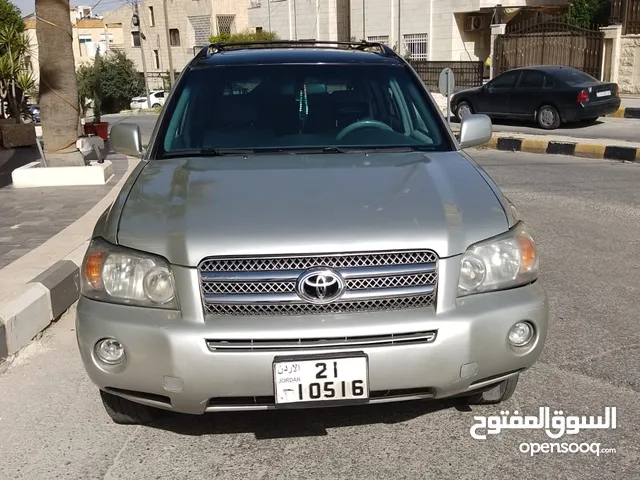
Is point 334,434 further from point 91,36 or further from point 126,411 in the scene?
point 91,36

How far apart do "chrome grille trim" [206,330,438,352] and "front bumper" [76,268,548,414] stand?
1 cm

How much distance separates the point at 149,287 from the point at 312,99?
1756 mm

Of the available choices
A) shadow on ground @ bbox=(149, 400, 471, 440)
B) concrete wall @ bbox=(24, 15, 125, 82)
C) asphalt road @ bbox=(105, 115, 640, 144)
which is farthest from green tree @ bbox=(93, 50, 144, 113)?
shadow on ground @ bbox=(149, 400, 471, 440)

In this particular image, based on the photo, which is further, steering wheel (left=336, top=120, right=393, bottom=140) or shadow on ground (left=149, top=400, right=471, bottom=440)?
steering wheel (left=336, top=120, right=393, bottom=140)

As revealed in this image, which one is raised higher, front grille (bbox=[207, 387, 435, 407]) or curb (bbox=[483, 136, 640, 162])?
front grille (bbox=[207, 387, 435, 407])

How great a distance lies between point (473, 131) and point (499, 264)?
5.16ft

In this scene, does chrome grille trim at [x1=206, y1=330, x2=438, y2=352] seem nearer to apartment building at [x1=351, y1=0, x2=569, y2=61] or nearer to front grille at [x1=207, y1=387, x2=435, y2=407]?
front grille at [x1=207, y1=387, x2=435, y2=407]

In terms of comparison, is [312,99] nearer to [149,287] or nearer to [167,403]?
[149,287]

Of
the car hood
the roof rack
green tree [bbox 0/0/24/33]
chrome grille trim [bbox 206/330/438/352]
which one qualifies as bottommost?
chrome grille trim [bbox 206/330/438/352]

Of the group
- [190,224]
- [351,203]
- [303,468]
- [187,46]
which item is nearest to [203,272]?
[190,224]

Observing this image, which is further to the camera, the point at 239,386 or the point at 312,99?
the point at 312,99

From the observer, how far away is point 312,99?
13.5 feet

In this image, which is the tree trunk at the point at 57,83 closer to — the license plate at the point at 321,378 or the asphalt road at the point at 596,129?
the license plate at the point at 321,378

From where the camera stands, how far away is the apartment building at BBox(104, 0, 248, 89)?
165ft
